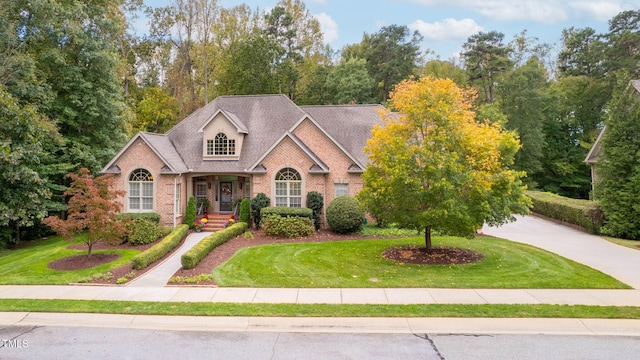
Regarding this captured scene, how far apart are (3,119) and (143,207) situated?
7.46m

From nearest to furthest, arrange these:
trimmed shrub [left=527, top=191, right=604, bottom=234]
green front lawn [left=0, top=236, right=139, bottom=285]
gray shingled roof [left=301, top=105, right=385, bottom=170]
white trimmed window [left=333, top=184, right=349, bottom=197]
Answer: green front lawn [left=0, top=236, right=139, bottom=285] → trimmed shrub [left=527, top=191, right=604, bottom=234] → white trimmed window [left=333, top=184, right=349, bottom=197] → gray shingled roof [left=301, top=105, right=385, bottom=170]

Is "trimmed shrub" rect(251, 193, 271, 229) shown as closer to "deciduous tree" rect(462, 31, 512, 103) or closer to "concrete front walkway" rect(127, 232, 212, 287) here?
"concrete front walkway" rect(127, 232, 212, 287)

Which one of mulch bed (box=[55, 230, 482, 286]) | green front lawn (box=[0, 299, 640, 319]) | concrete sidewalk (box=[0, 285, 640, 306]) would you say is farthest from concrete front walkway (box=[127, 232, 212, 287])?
green front lawn (box=[0, 299, 640, 319])

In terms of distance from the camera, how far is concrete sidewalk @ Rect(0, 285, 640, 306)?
33.0 ft

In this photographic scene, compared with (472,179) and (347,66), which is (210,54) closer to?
(347,66)

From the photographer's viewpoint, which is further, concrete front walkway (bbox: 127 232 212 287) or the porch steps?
the porch steps

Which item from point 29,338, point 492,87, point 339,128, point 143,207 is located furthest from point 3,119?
point 492,87

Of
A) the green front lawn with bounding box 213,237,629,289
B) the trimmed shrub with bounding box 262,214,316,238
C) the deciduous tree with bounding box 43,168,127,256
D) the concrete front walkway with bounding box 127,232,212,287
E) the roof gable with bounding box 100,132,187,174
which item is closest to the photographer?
the green front lawn with bounding box 213,237,629,289

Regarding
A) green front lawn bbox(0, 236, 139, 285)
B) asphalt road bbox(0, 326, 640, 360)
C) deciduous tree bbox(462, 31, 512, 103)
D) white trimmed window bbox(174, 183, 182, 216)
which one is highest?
deciduous tree bbox(462, 31, 512, 103)

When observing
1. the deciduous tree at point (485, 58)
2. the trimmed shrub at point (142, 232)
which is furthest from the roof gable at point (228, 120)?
the deciduous tree at point (485, 58)

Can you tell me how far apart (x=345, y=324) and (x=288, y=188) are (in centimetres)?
1365

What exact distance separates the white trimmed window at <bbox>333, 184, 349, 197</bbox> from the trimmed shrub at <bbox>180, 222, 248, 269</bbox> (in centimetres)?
541

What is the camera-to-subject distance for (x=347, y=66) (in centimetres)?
4472

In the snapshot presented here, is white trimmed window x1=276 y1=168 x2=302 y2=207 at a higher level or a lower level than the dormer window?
lower
